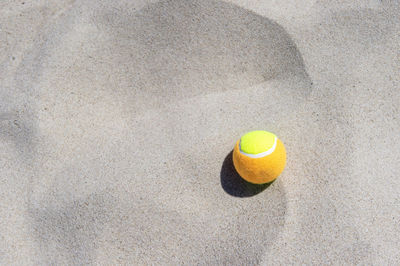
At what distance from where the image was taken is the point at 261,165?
1.59 m

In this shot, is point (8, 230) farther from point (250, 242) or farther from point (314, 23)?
point (314, 23)

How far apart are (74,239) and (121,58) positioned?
1.07 metres

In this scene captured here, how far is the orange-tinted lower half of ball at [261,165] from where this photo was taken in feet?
5.23

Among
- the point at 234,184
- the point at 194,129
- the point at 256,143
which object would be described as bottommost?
the point at 234,184

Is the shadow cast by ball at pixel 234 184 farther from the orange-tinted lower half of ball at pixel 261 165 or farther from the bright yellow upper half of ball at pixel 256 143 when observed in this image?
the bright yellow upper half of ball at pixel 256 143

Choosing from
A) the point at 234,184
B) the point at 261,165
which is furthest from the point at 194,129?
the point at 261,165

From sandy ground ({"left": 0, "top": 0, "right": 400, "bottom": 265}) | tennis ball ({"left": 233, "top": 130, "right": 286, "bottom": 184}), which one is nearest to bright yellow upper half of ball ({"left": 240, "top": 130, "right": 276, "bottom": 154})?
tennis ball ({"left": 233, "top": 130, "right": 286, "bottom": 184})

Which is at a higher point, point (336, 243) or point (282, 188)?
point (282, 188)

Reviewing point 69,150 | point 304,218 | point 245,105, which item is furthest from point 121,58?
point 304,218

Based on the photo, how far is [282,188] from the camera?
1805 mm

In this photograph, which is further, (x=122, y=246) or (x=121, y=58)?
(x=121, y=58)

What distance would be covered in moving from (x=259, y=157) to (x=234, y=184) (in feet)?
1.03

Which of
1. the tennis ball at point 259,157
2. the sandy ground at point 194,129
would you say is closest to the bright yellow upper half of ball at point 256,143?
the tennis ball at point 259,157

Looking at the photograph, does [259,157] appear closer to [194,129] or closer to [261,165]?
[261,165]
